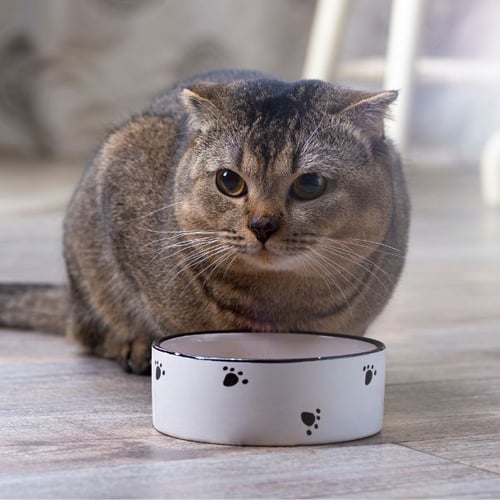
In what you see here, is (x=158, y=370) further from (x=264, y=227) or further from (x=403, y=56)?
(x=403, y=56)

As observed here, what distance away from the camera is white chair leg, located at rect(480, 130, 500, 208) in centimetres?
386

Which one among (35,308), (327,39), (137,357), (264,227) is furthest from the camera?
(327,39)

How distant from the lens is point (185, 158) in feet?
5.43

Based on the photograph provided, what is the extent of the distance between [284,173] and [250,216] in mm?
73

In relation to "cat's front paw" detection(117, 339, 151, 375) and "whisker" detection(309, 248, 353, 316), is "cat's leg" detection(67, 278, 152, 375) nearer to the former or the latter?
"cat's front paw" detection(117, 339, 151, 375)

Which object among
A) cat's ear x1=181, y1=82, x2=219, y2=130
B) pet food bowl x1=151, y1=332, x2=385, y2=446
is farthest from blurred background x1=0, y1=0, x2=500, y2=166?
pet food bowl x1=151, y1=332, x2=385, y2=446

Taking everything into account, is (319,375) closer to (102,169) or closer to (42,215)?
(102,169)

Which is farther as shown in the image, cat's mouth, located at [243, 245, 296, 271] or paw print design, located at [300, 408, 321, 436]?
cat's mouth, located at [243, 245, 296, 271]

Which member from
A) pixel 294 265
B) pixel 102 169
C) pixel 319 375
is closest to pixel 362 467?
pixel 319 375

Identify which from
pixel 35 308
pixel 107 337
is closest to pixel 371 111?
pixel 107 337

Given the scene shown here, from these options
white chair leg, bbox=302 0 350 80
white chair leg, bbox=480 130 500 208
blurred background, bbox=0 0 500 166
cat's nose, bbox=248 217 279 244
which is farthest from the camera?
blurred background, bbox=0 0 500 166

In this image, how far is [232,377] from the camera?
130 centimetres

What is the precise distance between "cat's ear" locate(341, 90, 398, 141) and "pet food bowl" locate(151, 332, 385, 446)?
14.1 inches

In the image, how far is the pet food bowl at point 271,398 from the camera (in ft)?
4.24
